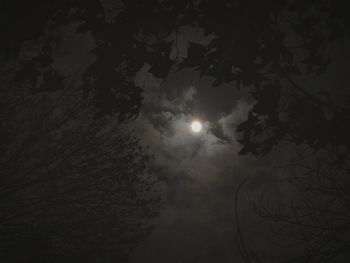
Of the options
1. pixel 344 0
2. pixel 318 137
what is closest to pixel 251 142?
pixel 318 137

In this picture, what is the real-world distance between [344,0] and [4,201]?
9985 millimetres

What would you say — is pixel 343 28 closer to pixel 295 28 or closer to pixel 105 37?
pixel 295 28

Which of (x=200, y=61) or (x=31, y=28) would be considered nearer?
(x=31, y=28)

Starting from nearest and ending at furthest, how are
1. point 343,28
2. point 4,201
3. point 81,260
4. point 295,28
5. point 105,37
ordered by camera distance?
1. point 105,37
2. point 343,28
3. point 295,28
4. point 4,201
5. point 81,260

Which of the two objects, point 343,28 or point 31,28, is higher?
point 343,28

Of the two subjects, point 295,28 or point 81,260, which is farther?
point 81,260

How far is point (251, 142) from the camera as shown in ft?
8.54

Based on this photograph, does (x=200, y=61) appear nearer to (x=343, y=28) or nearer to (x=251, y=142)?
(x=251, y=142)

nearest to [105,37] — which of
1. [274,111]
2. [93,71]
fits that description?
[93,71]

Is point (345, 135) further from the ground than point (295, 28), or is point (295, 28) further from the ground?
point (295, 28)

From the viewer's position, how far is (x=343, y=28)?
258cm

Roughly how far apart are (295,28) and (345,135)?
1201 millimetres

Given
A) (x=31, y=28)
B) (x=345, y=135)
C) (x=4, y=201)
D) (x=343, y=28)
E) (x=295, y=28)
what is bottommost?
(x=345, y=135)

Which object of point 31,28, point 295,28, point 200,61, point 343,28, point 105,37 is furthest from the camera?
point 295,28
